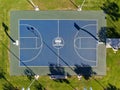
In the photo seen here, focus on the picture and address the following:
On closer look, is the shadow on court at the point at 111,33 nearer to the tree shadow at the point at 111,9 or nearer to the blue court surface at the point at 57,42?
the tree shadow at the point at 111,9

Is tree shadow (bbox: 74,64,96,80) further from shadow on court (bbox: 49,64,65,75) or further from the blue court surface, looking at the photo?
shadow on court (bbox: 49,64,65,75)

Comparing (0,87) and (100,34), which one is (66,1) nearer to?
(100,34)

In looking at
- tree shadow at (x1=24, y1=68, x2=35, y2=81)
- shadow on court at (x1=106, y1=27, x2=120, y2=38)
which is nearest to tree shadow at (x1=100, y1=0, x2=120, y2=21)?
shadow on court at (x1=106, y1=27, x2=120, y2=38)

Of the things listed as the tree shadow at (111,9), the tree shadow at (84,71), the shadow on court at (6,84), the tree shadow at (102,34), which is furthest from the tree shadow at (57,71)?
the tree shadow at (111,9)

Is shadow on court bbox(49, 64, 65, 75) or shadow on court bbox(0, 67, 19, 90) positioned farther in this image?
shadow on court bbox(49, 64, 65, 75)

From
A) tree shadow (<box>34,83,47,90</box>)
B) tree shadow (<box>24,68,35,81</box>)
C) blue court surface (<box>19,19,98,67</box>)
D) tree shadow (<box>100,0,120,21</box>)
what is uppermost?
tree shadow (<box>100,0,120,21</box>)

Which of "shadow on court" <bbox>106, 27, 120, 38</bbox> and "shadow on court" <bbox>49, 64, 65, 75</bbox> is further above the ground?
"shadow on court" <bbox>106, 27, 120, 38</bbox>
